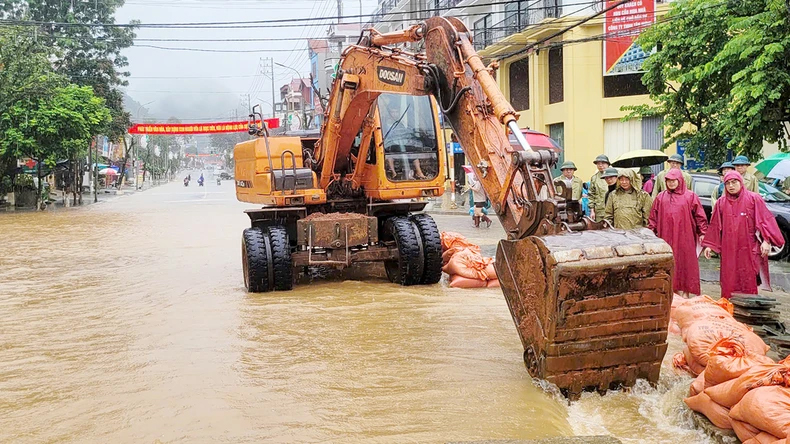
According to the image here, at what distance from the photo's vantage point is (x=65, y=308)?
952 cm

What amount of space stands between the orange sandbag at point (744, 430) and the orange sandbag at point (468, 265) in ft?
20.0

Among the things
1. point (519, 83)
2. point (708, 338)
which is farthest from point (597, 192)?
point (519, 83)

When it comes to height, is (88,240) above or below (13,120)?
below

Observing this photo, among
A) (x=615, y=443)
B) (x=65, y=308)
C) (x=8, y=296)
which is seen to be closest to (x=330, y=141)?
(x=65, y=308)

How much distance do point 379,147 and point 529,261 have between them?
5.13 m

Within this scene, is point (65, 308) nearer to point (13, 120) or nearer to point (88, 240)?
point (88, 240)

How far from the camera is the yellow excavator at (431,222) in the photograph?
477cm

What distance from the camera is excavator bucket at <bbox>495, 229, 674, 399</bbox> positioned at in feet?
15.3

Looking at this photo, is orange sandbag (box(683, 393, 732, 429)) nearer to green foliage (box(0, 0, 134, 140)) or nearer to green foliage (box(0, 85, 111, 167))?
green foliage (box(0, 85, 111, 167))

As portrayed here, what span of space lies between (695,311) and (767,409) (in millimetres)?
2543

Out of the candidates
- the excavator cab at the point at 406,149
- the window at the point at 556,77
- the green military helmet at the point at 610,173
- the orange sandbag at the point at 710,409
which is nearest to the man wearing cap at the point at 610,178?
the green military helmet at the point at 610,173

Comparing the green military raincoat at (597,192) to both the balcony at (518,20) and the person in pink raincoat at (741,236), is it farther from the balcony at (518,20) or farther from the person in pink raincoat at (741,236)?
the balcony at (518,20)

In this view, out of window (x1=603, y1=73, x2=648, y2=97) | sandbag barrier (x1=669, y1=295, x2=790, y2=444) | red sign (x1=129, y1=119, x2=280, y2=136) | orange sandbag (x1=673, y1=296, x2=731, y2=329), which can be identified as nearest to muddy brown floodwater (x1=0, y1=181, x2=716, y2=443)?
sandbag barrier (x1=669, y1=295, x2=790, y2=444)

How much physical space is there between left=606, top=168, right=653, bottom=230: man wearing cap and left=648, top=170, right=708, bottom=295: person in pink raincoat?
0.56m
